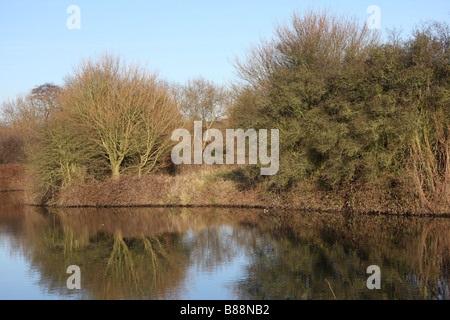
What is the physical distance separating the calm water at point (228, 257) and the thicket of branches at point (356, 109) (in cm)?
210

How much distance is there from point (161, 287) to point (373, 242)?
709cm

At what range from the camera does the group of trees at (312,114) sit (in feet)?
60.4

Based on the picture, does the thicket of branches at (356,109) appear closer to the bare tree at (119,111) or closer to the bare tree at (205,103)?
the bare tree at (119,111)

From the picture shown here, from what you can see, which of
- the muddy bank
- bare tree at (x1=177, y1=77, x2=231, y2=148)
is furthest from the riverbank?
bare tree at (x1=177, y1=77, x2=231, y2=148)

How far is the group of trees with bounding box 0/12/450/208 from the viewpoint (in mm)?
18406

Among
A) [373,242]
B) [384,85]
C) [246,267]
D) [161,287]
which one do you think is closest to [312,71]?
[384,85]

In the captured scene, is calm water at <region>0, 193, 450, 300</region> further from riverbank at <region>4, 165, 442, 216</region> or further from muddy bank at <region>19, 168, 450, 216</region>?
riverbank at <region>4, 165, 442, 216</region>

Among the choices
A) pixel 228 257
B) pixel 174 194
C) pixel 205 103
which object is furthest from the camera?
pixel 205 103

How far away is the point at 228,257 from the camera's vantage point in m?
12.8

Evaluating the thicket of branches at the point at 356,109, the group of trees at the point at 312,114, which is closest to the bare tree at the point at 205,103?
the group of trees at the point at 312,114

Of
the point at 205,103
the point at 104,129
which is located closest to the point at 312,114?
the point at 104,129

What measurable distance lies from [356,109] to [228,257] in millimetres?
9975

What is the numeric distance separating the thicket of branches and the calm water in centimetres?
210

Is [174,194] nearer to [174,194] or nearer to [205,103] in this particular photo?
[174,194]
